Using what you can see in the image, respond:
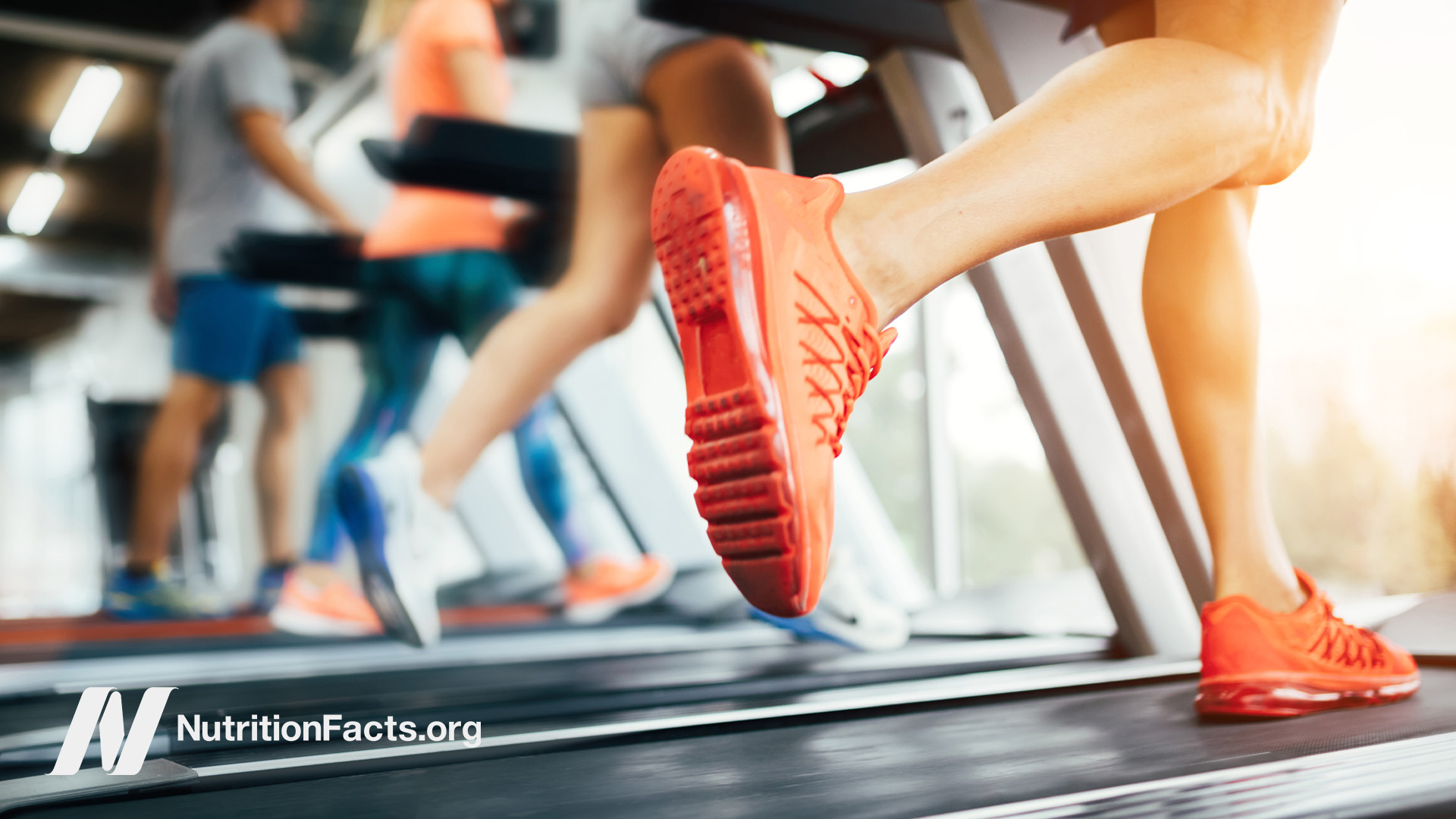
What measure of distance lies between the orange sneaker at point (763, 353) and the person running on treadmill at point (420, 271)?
1.01m

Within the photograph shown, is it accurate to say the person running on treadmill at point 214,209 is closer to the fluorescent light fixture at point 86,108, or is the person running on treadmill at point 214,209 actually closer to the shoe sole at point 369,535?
the shoe sole at point 369,535

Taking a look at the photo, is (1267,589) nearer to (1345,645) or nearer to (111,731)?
(1345,645)

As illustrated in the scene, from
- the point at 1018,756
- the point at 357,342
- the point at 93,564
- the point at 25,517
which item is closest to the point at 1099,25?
the point at 1018,756

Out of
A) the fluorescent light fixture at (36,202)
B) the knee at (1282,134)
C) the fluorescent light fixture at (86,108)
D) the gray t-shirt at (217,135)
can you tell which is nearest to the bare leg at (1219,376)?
the knee at (1282,134)

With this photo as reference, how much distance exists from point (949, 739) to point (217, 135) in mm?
1894

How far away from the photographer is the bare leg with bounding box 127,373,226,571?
2.01 m

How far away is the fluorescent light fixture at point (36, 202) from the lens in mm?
4238

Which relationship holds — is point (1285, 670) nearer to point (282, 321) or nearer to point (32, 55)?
point (282, 321)

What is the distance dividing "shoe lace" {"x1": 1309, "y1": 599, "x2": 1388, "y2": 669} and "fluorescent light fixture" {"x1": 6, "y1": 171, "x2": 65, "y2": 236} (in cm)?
495

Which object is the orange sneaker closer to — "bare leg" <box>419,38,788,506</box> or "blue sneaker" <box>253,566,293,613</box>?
"bare leg" <box>419,38,788,506</box>

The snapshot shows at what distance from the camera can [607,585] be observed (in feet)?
7.52

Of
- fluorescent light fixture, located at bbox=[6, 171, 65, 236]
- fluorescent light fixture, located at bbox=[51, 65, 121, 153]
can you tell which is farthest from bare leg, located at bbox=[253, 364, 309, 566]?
fluorescent light fixture, located at bbox=[6, 171, 65, 236]

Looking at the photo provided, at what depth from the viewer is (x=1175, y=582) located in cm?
123

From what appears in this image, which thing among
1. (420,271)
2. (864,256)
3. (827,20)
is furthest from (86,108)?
(864,256)
